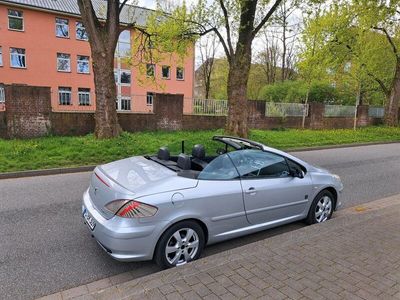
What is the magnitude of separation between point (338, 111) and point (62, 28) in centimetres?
2516

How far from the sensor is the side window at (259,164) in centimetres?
406

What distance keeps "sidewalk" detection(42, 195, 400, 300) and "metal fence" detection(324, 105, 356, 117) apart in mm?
20331

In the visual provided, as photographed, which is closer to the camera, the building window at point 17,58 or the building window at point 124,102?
the building window at point 124,102

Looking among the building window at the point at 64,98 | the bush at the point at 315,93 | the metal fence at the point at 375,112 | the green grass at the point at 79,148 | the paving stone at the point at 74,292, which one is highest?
the bush at the point at 315,93

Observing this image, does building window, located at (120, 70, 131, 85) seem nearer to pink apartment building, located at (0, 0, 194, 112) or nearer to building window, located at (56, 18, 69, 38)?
pink apartment building, located at (0, 0, 194, 112)

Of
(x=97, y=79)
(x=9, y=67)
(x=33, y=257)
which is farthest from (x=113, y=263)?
(x=9, y=67)

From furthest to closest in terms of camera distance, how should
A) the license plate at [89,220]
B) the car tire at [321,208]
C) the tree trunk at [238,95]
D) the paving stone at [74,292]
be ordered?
the tree trunk at [238,95] → the car tire at [321,208] → the license plate at [89,220] → the paving stone at [74,292]

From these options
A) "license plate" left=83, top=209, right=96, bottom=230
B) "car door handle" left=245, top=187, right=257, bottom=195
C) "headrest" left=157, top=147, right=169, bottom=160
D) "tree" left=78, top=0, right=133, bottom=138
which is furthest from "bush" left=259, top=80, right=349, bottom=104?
"license plate" left=83, top=209, right=96, bottom=230

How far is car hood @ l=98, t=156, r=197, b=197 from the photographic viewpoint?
131 inches

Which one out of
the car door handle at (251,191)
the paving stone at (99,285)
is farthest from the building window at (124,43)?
the paving stone at (99,285)

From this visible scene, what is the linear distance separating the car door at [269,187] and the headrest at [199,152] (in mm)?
420

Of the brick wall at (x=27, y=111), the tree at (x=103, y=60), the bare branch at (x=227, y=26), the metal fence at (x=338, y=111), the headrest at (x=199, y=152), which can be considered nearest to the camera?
the headrest at (x=199, y=152)

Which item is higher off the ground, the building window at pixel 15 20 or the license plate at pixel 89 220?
the building window at pixel 15 20

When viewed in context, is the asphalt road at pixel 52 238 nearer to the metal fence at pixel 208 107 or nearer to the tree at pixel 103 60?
the tree at pixel 103 60
